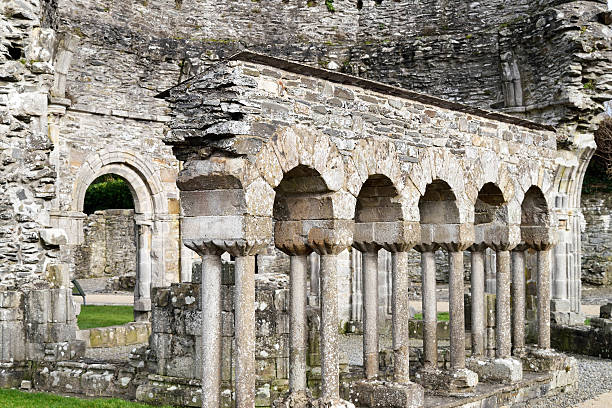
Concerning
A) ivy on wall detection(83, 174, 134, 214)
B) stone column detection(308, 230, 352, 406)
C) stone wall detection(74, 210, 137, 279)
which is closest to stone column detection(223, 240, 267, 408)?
stone column detection(308, 230, 352, 406)

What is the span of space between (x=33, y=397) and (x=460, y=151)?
5.46 metres

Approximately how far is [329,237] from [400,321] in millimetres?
1692

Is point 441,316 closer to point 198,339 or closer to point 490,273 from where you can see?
point 490,273

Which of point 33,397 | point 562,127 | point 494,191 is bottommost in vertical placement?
point 33,397

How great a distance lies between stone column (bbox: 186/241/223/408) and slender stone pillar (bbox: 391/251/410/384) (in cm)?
248

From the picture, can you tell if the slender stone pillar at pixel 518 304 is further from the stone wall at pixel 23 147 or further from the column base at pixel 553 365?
the stone wall at pixel 23 147

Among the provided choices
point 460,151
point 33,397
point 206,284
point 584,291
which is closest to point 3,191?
point 33,397

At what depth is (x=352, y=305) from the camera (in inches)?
615

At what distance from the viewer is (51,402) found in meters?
8.37

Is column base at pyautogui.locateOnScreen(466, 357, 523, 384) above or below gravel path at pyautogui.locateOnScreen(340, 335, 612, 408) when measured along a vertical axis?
above

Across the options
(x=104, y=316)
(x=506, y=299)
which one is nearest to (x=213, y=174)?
(x=506, y=299)

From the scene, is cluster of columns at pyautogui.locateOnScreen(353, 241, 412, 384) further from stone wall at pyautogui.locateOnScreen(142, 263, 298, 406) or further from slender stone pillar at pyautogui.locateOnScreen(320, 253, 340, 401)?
slender stone pillar at pyautogui.locateOnScreen(320, 253, 340, 401)

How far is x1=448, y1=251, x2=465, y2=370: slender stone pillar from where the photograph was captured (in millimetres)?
9133

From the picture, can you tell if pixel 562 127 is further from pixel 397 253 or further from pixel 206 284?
pixel 206 284
